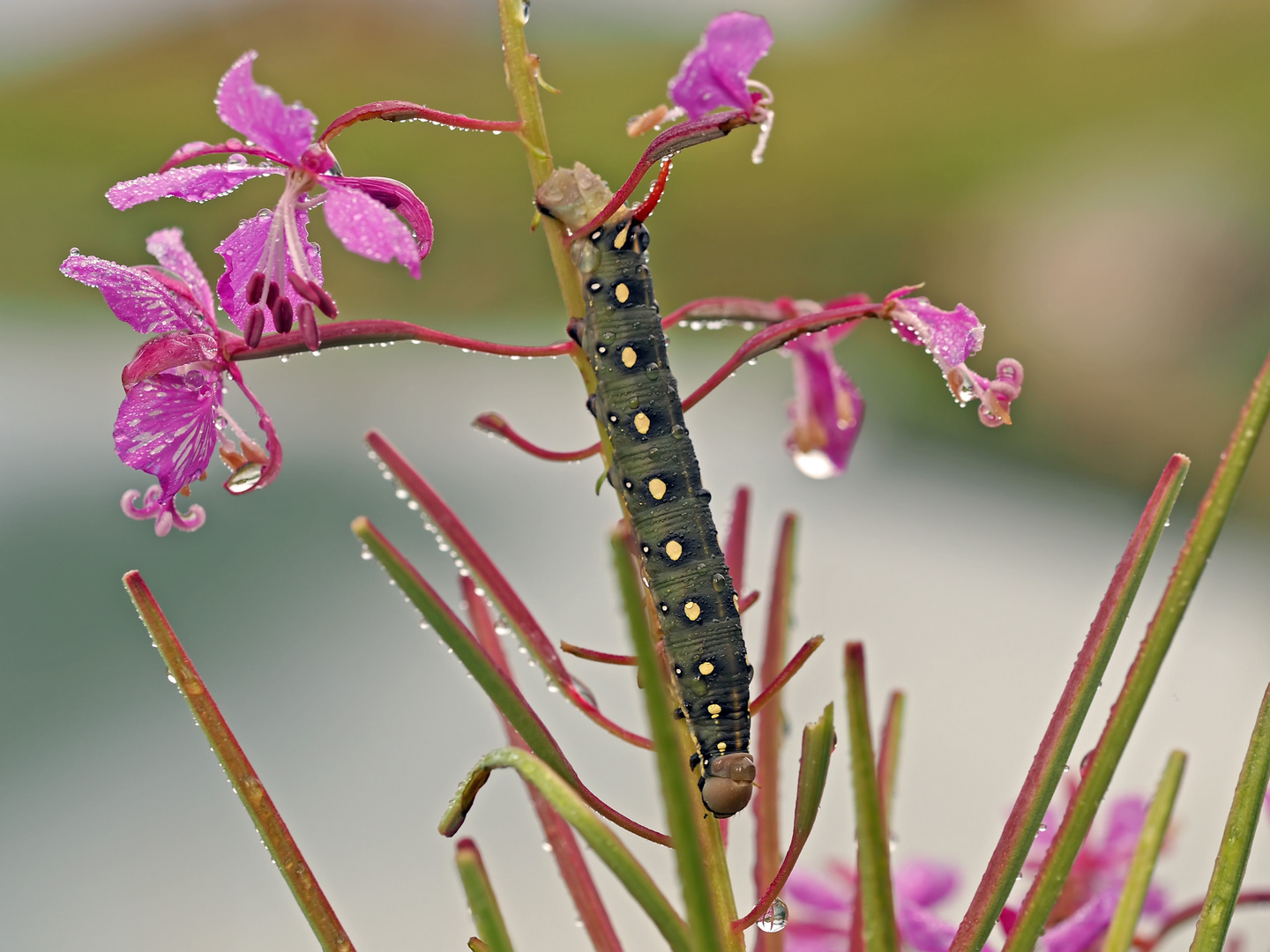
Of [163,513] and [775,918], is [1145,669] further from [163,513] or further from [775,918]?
[163,513]

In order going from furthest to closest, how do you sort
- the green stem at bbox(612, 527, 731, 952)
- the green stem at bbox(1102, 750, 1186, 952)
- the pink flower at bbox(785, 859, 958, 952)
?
the pink flower at bbox(785, 859, 958, 952), the green stem at bbox(1102, 750, 1186, 952), the green stem at bbox(612, 527, 731, 952)

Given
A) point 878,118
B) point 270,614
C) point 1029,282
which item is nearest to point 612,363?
point 270,614

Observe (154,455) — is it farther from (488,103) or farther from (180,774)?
(488,103)

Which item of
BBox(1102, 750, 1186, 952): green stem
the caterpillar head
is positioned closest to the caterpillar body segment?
the caterpillar head

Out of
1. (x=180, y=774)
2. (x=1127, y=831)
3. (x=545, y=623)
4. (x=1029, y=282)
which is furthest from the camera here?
(x=1029, y=282)

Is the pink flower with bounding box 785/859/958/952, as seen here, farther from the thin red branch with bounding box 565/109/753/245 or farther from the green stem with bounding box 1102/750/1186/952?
the thin red branch with bounding box 565/109/753/245

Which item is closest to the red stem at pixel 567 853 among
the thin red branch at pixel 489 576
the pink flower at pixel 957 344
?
the thin red branch at pixel 489 576
